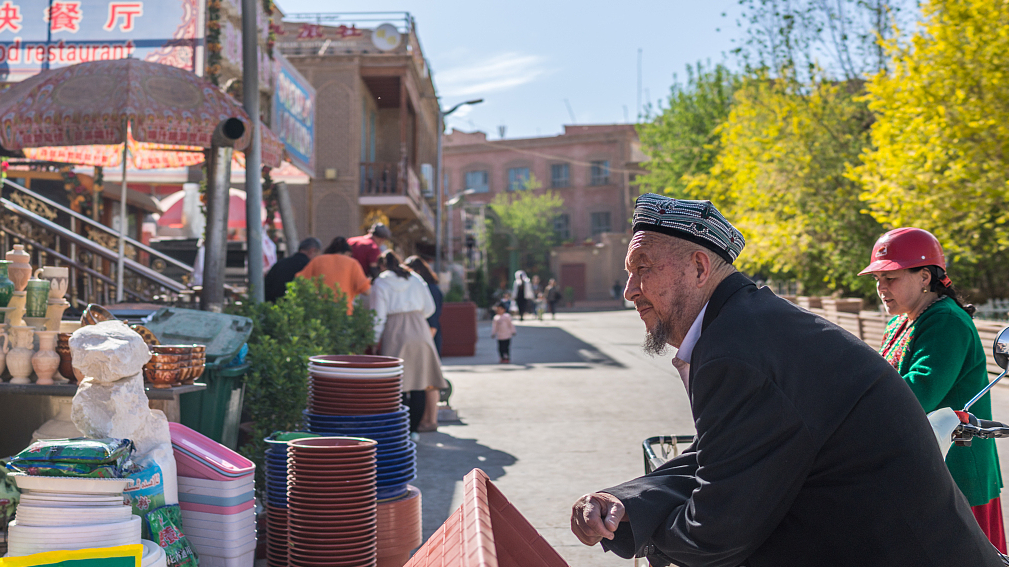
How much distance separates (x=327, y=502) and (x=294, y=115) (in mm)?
7720

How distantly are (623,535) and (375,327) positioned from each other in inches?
230

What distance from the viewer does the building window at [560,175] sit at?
60.1 metres

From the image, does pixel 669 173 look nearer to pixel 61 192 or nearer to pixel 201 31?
pixel 61 192

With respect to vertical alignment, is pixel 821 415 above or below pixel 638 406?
above

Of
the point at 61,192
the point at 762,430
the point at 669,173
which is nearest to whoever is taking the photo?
the point at 762,430

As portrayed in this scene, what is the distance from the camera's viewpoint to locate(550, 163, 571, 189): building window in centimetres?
6009

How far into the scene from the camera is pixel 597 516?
177 centimetres

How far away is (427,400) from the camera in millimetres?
8281

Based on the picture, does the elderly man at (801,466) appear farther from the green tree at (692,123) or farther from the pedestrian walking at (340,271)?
the green tree at (692,123)

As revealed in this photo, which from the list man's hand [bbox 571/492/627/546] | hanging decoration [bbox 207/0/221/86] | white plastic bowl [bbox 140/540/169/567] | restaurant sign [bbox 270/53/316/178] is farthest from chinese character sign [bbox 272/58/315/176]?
man's hand [bbox 571/492/627/546]

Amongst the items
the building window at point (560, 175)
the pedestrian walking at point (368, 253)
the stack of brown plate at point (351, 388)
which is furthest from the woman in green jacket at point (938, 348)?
the building window at point (560, 175)

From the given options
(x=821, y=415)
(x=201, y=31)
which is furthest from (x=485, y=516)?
(x=201, y=31)

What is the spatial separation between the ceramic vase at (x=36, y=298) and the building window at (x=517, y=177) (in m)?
57.3

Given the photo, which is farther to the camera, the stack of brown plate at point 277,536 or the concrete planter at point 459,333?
the concrete planter at point 459,333
